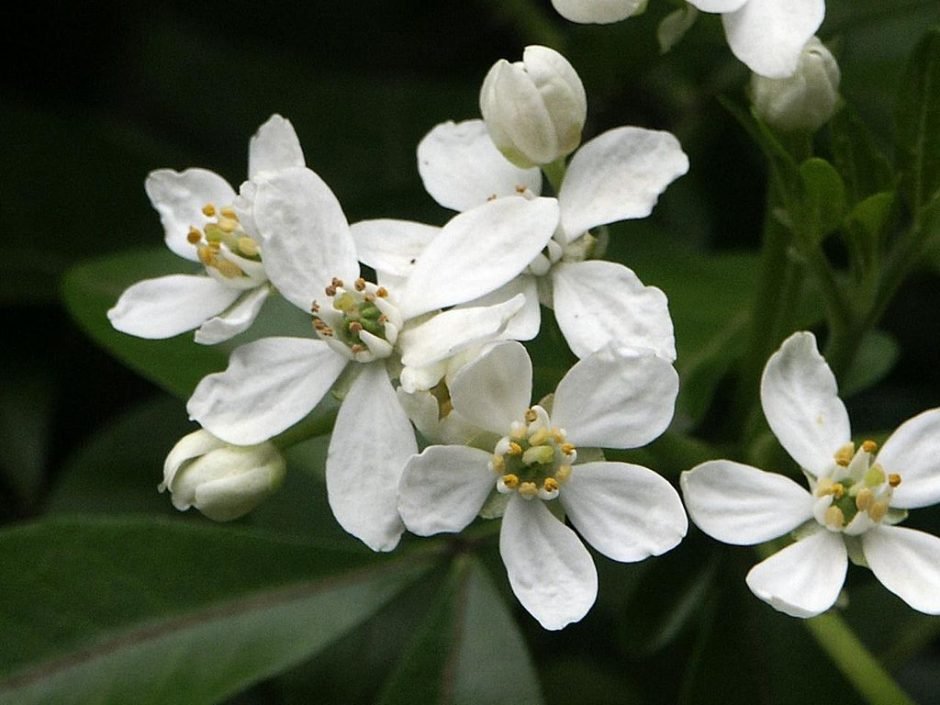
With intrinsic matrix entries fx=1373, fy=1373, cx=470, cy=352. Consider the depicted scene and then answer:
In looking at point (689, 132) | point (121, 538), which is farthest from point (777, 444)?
point (689, 132)

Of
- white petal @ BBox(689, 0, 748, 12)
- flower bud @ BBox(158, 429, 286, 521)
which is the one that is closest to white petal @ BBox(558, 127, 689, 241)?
white petal @ BBox(689, 0, 748, 12)

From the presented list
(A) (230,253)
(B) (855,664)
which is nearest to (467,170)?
(A) (230,253)

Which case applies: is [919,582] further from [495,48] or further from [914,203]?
[495,48]

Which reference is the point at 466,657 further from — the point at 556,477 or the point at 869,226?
the point at 869,226

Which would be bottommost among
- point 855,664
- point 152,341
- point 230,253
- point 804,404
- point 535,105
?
point 855,664

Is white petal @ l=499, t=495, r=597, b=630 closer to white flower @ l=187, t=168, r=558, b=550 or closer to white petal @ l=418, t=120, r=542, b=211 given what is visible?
white flower @ l=187, t=168, r=558, b=550

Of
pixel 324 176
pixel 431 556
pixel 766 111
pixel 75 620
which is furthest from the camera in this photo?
pixel 324 176

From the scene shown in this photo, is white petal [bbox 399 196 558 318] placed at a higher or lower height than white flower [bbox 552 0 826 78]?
lower
